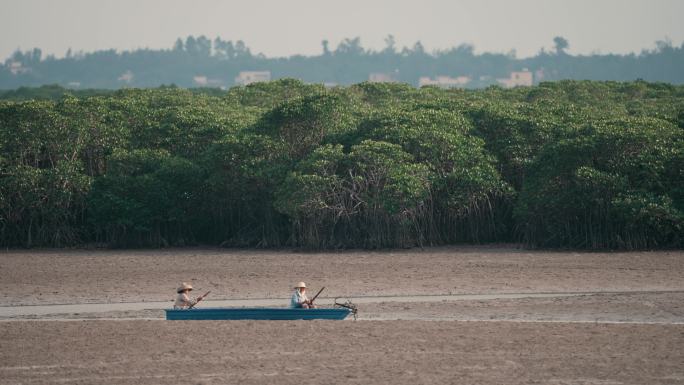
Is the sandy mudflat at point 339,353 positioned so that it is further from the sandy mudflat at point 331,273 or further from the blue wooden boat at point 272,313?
the sandy mudflat at point 331,273

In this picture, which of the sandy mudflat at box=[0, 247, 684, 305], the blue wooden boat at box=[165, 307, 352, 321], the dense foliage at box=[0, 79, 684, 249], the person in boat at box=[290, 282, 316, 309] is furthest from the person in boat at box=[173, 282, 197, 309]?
the dense foliage at box=[0, 79, 684, 249]

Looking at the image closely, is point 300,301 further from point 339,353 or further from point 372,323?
point 339,353

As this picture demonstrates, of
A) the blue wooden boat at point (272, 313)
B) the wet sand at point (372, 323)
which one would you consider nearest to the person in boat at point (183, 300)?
the blue wooden boat at point (272, 313)

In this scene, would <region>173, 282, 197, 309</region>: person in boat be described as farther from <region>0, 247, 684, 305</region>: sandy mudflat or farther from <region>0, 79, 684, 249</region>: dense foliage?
<region>0, 79, 684, 249</region>: dense foliage

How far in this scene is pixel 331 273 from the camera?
1036 inches

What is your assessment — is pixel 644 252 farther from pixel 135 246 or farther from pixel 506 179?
pixel 135 246

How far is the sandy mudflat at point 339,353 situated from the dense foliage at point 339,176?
10547mm

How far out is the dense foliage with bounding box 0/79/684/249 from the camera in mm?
29578

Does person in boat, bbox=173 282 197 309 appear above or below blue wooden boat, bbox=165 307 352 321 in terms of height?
above

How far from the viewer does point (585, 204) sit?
29016mm

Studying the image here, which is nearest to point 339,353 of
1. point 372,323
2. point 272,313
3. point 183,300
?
point 372,323

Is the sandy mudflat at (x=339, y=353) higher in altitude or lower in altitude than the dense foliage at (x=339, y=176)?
lower

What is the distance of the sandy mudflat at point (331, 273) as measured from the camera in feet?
79.2

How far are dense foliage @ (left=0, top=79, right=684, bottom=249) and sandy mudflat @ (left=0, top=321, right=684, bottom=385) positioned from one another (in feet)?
34.6
